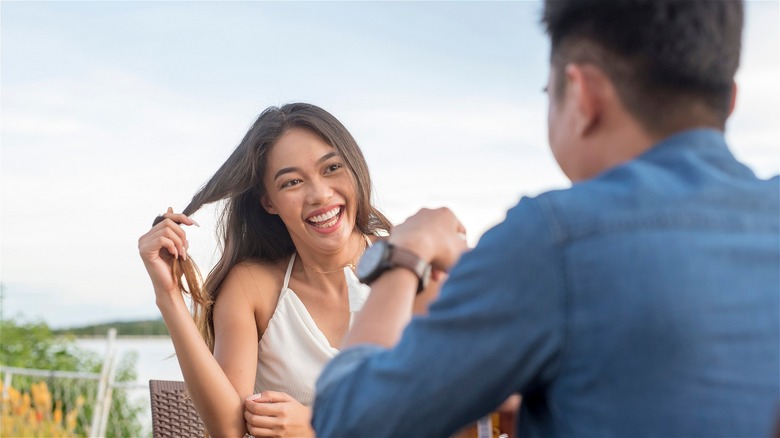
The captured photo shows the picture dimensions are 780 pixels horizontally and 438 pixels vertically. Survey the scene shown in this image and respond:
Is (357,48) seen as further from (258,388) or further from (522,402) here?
(522,402)

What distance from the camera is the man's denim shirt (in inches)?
40.2

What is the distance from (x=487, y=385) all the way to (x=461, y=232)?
40 centimetres

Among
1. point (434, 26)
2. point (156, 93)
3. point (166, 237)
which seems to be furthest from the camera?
point (156, 93)

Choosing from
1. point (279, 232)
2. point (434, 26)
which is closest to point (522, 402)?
point (279, 232)

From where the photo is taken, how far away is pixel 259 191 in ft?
11.8

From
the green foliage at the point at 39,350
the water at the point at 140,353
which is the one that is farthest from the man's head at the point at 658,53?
the green foliage at the point at 39,350

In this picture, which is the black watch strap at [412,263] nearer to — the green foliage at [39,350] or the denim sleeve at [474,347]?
the denim sleeve at [474,347]

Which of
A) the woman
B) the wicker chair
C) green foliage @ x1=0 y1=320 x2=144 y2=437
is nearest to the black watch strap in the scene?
the woman

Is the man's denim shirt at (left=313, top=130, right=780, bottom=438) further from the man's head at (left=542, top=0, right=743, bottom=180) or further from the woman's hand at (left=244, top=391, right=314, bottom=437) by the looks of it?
the woman's hand at (left=244, top=391, right=314, bottom=437)

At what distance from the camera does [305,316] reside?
340 cm

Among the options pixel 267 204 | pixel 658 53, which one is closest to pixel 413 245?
pixel 658 53

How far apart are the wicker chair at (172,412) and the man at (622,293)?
7.90 feet

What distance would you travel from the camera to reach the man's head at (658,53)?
1.14 metres

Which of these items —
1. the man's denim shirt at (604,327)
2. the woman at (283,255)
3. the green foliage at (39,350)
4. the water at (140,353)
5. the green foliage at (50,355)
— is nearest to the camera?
the man's denim shirt at (604,327)
